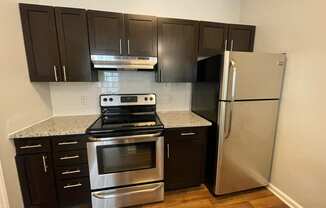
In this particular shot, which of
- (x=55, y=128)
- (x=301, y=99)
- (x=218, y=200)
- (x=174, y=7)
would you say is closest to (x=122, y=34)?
(x=174, y=7)

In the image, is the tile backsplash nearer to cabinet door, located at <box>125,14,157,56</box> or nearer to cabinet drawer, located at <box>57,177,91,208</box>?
cabinet door, located at <box>125,14,157,56</box>

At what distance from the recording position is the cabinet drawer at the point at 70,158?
1.56 m

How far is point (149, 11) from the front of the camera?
85.3 inches

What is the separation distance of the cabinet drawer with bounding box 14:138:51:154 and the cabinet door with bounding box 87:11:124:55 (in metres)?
1.07

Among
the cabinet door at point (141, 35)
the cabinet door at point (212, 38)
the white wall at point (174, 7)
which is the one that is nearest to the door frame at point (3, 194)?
the cabinet door at point (141, 35)

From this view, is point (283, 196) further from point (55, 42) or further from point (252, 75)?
point (55, 42)

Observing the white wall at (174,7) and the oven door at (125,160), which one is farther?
the white wall at (174,7)

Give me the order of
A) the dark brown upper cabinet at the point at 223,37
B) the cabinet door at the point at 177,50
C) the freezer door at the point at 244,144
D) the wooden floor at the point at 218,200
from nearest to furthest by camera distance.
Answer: the freezer door at the point at 244,144 → the wooden floor at the point at 218,200 → the cabinet door at the point at 177,50 → the dark brown upper cabinet at the point at 223,37

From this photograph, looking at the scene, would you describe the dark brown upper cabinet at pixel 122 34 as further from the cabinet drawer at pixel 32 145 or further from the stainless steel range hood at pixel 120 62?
the cabinet drawer at pixel 32 145

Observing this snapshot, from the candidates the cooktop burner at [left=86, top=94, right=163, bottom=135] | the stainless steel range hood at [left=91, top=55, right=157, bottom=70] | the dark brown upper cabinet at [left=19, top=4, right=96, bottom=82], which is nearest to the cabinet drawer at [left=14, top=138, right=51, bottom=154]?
the cooktop burner at [left=86, top=94, right=163, bottom=135]

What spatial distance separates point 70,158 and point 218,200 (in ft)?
5.75

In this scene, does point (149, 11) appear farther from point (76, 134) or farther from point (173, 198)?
point (173, 198)

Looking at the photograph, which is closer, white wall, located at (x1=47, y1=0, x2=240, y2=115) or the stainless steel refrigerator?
the stainless steel refrigerator

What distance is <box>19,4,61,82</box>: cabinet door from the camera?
162 cm
